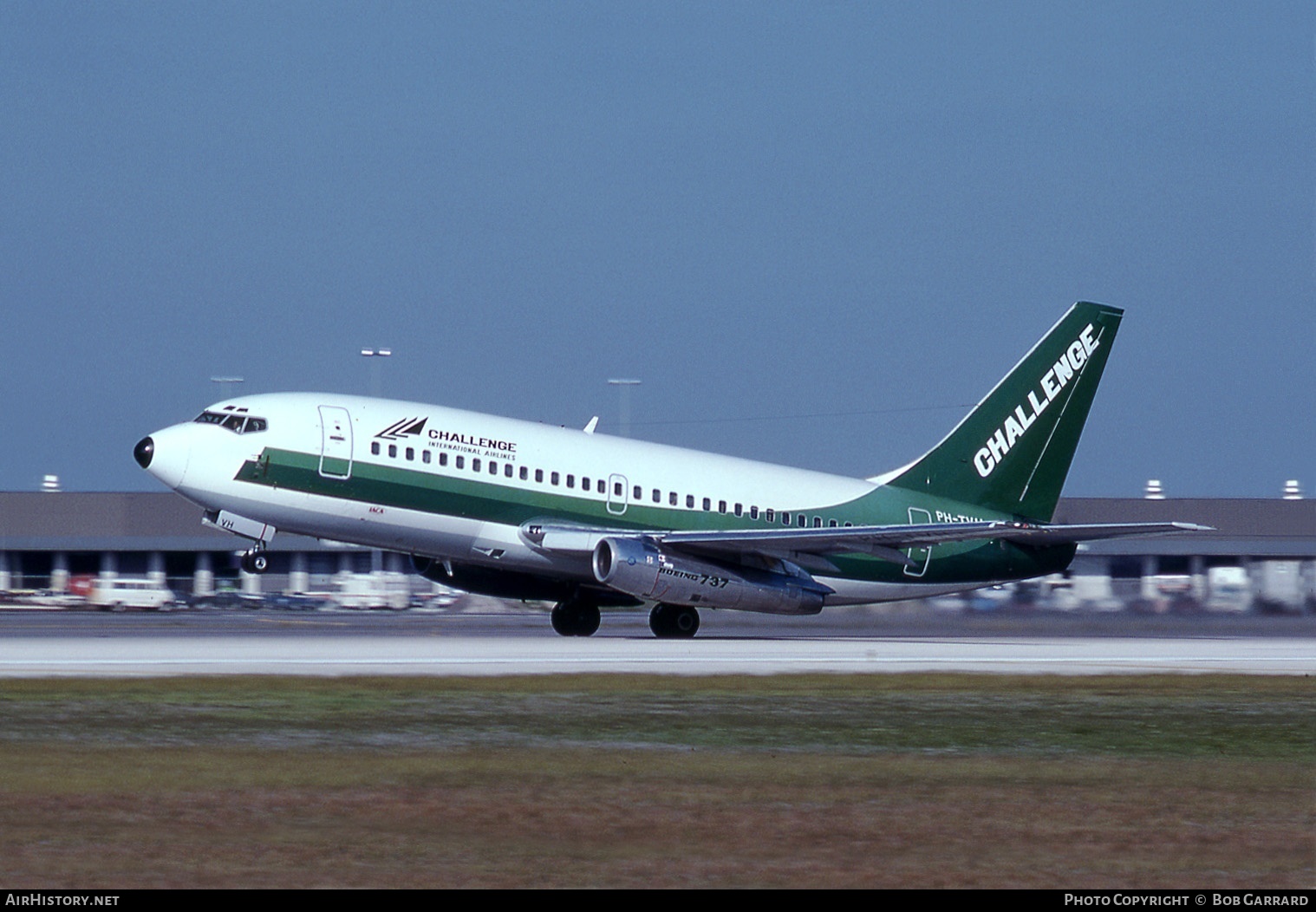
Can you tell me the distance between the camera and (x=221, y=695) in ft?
77.3

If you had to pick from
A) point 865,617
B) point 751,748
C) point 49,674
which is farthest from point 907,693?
point 865,617

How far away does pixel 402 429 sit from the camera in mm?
38438

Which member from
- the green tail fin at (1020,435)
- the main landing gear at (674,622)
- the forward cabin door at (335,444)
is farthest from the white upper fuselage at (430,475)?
the green tail fin at (1020,435)

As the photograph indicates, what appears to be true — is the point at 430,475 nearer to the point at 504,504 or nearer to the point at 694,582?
the point at 504,504

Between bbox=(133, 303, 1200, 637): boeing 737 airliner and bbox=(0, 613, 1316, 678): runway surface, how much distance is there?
1.46 m

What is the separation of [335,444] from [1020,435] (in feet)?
58.9

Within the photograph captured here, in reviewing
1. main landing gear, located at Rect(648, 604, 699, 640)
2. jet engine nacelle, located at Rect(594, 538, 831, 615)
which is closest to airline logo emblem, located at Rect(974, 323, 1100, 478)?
jet engine nacelle, located at Rect(594, 538, 831, 615)

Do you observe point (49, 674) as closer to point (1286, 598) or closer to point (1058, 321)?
point (1058, 321)

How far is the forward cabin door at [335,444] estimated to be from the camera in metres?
37.7

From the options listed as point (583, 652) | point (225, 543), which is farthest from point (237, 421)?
point (225, 543)

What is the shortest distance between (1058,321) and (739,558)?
11.5 metres

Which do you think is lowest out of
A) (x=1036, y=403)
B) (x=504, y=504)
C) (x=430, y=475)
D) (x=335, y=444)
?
(x=504, y=504)

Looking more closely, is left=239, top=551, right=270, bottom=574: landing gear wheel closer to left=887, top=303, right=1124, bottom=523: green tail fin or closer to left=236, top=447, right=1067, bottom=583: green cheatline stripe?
left=236, top=447, right=1067, bottom=583: green cheatline stripe
